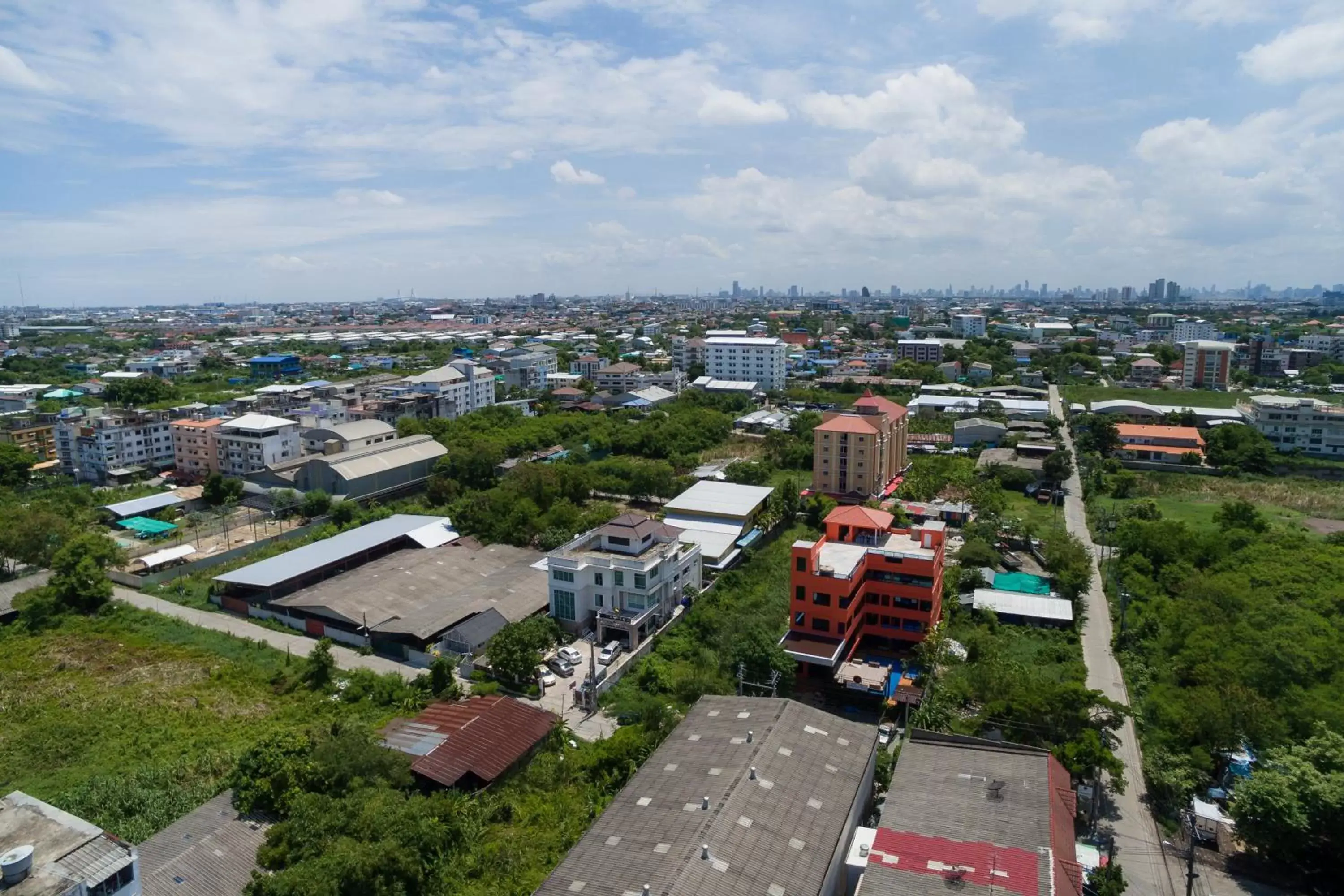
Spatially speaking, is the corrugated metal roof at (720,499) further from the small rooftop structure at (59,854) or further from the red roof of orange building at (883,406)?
the small rooftop structure at (59,854)

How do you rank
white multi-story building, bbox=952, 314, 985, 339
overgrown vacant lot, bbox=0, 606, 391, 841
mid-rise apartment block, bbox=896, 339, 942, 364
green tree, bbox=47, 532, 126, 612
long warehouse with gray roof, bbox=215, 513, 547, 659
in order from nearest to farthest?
overgrown vacant lot, bbox=0, 606, 391, 841, long warehouse with gray roof, bbox=215, 513, 547, 659, green tree, bbox=47, 532, 126, 612, mid-rise apartment block, bbox=896, 339, 942, 364, white multi-story building, bbox=952, 314, 985, 339

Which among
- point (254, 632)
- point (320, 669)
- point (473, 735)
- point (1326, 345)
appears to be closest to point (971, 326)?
point (1326, 345)

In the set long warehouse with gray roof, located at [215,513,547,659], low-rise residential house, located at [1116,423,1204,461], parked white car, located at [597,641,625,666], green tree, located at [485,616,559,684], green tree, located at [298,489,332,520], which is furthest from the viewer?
low-rise residential house, located at [1116,423,1204,461]

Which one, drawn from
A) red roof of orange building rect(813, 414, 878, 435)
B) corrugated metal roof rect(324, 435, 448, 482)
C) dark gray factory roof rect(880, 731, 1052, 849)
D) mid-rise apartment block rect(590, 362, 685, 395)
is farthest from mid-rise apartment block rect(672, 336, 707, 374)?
dark gray factory roof rect(880, 731, 1052, 849)

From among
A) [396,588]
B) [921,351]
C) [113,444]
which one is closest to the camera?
[396,588]

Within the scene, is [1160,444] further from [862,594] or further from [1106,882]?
[1106,882]

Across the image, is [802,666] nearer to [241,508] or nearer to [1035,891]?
[1035,891]

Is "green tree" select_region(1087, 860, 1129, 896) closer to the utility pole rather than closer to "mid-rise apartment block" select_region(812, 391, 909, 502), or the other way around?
the utility pole
